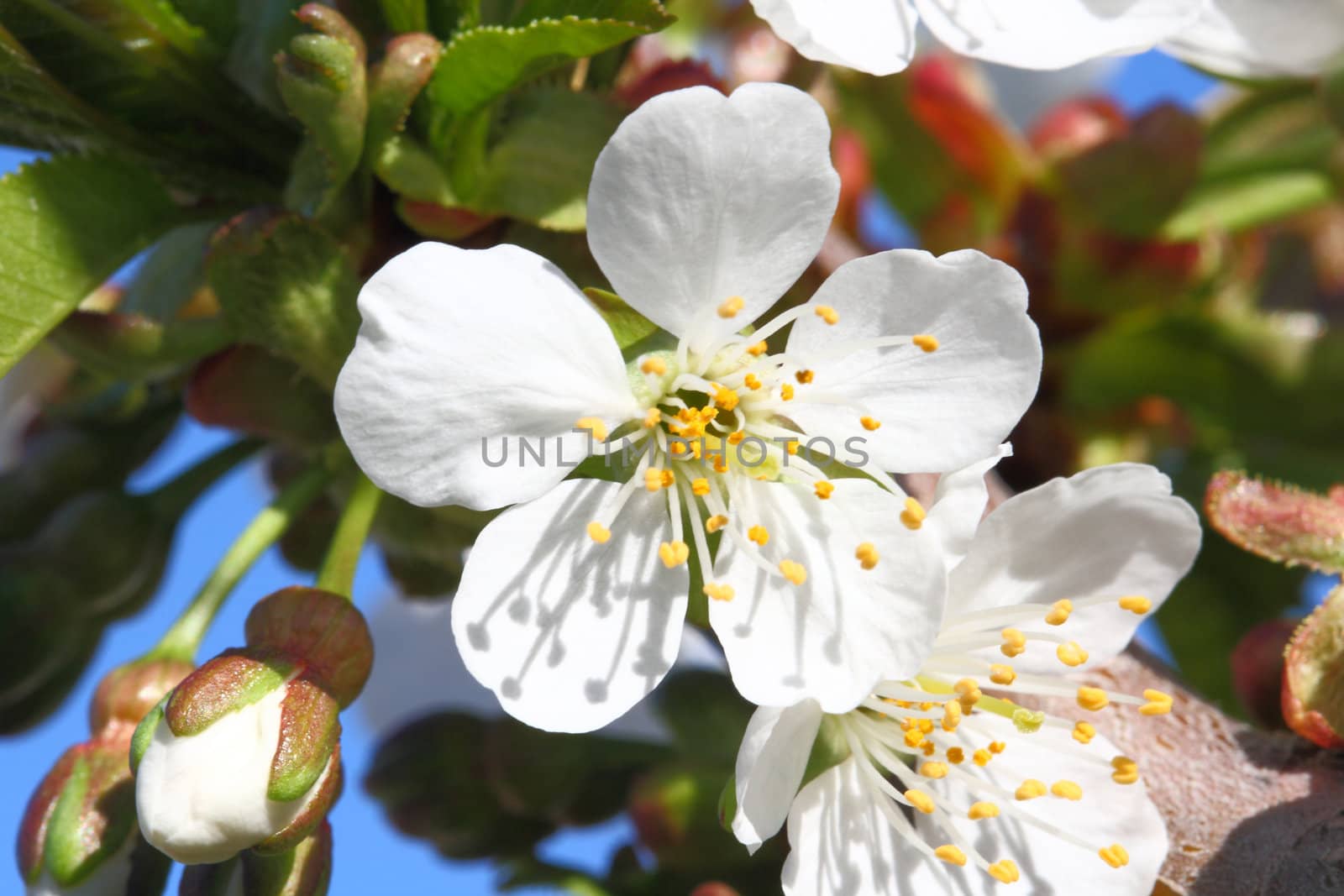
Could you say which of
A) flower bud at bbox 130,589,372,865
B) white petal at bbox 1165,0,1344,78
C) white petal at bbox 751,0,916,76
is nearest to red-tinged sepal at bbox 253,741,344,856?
flower bud at bbox 130,589,372,865

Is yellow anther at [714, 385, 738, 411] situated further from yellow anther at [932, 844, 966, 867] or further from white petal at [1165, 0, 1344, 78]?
white petal at [1165, 0, 1344, 78]

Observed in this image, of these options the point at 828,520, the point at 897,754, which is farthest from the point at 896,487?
the point at 897,754

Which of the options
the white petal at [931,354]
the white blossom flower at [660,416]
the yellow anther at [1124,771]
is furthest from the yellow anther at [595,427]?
the yellow anther at [1124,771]

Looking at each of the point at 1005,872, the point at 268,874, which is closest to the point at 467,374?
the point at 268,874

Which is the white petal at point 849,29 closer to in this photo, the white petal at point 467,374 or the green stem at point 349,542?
the white petal at point 467,374

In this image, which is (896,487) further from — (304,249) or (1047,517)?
(304,249)

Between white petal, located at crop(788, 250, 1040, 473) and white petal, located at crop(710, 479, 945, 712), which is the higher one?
white petal, located at crop(788, 250, 1040, 473)

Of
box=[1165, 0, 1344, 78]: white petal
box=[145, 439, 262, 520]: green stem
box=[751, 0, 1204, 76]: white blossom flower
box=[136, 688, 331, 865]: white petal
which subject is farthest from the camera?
box=[145, 439, 262, 520]: green stem
